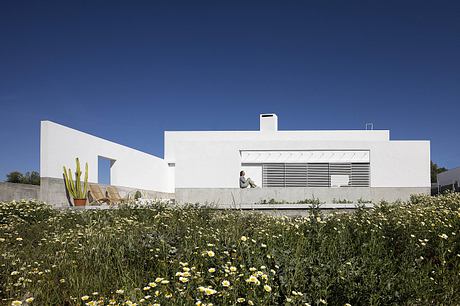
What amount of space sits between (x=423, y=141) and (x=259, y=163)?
8.67 meters

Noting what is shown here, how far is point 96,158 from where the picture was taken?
62.8ft

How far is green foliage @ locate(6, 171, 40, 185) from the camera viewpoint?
27500mm

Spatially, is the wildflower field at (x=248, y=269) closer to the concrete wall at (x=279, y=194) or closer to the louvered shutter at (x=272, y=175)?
the concrete wall at (x=279, y=194)

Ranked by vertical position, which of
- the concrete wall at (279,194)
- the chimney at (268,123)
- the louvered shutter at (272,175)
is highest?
the chimney at (268,123)

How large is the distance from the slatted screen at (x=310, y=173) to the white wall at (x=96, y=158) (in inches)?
330

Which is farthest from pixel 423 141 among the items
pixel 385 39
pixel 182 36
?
pixel 182 36

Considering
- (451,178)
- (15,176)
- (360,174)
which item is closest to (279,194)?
(360,174)

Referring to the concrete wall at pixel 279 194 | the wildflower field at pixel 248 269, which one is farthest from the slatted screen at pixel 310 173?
the wildflower field at pixel 248 269

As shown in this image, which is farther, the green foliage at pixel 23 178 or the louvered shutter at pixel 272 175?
the green foliage at pixel 23 178

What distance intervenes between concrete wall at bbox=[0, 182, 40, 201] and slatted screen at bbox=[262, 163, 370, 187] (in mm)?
11480

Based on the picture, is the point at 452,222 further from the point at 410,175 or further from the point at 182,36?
the point at 410,175

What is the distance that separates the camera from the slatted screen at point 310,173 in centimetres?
2025

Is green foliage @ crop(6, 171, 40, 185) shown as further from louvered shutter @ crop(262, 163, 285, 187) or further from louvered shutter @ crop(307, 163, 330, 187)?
louvered shutter @ crop(307, 163, 330, 187)

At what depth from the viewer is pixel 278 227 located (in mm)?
5457
